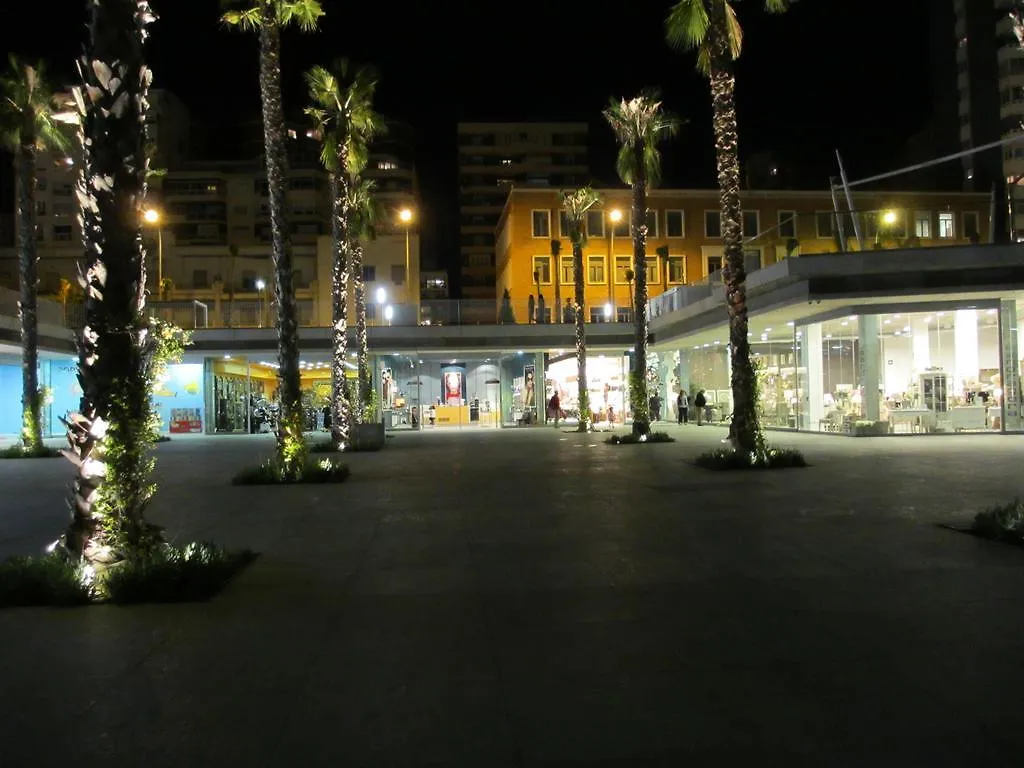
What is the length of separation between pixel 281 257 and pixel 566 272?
137 ft

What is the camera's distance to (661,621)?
6.66 m

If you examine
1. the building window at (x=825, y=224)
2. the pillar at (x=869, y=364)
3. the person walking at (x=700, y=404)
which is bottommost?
the person walking at (x=700, y=404)

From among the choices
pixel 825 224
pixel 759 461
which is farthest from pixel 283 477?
pixel 825 224

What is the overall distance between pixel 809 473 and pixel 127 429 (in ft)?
39.4

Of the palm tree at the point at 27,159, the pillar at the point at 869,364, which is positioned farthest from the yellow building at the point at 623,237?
the palm tree at the point at 27,159

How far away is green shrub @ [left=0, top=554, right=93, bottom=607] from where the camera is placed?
24.2 feet

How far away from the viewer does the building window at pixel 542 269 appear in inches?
2334

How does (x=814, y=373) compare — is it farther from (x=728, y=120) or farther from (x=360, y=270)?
(x=360, y=270)

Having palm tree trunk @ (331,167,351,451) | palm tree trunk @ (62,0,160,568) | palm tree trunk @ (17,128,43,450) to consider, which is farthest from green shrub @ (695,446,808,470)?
palm tree trunk @ (17,128,43,450)

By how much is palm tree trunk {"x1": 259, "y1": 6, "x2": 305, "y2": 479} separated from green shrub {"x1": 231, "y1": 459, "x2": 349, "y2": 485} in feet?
0.45

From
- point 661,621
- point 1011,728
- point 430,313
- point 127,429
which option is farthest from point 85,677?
point 430,313

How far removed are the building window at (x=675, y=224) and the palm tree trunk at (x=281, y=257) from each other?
42.1 m

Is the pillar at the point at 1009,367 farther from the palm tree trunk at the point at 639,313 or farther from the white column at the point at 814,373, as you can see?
the palm tree trunk at the point at 639,313

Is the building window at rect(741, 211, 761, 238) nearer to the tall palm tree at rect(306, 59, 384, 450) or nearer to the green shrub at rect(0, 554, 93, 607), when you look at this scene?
the tall palm tree at rect(306, 59, 384, 450)
